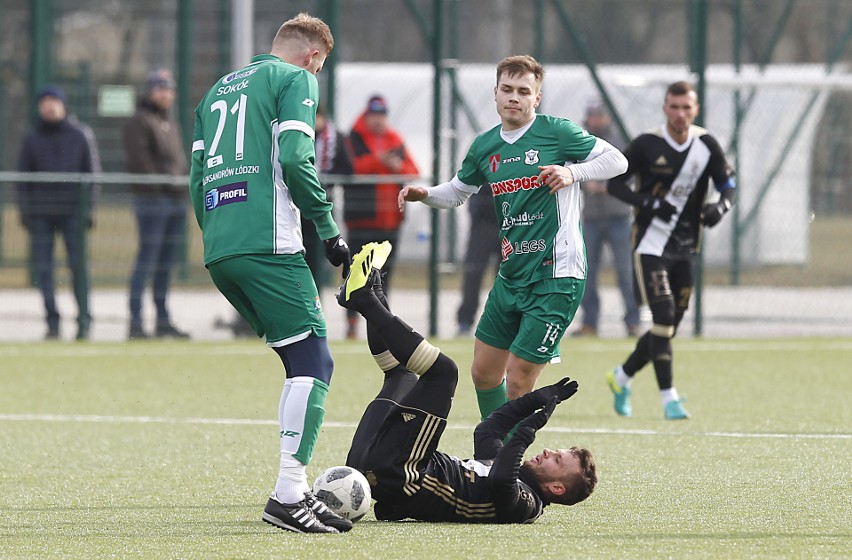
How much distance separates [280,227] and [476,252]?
8.45 meters

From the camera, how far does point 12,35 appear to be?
25.7 m

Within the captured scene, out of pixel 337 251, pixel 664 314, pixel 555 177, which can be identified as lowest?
pixel 664 314

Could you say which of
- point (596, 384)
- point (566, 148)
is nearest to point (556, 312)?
point (566, 148)

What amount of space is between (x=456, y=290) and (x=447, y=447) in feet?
23.5

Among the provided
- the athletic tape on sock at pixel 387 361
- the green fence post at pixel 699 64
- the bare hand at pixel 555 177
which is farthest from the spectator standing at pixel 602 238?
the athletic tape on sock at pixel 387 361

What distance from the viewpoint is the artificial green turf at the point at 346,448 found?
18.3ft

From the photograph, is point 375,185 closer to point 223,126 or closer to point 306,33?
point 306,33

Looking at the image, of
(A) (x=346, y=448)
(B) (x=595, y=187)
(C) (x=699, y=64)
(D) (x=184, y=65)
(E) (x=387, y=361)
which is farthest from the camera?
(D) (x=184, y=65)

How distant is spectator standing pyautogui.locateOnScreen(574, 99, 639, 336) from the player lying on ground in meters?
7.95

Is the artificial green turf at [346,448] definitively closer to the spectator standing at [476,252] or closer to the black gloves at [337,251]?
the black gloves at [337,251]

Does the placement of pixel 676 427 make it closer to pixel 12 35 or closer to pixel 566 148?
pixel 566 148

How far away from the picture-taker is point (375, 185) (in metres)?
14.3

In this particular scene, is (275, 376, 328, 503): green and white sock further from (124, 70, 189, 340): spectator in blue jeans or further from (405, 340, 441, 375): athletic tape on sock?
(124, 70, 189, 340): spectator in blue jeans

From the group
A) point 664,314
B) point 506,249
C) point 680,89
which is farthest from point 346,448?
point 680,89
